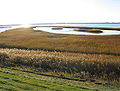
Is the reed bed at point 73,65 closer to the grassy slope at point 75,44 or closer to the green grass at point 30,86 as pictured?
the green grass at point 30,86

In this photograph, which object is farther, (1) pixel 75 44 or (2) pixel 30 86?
(1) pixel 75 44

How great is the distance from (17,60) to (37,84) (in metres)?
7.86

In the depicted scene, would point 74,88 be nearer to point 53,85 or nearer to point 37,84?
point 53,85

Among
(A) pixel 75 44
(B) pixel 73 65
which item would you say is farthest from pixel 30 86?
(A) pixel 75 44

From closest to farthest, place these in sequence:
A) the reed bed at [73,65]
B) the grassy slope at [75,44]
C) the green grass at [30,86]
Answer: the green grass at [30,86]
the reed bed at [73,65]
the grassy slope at [75,44]

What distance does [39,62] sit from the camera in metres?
14.9

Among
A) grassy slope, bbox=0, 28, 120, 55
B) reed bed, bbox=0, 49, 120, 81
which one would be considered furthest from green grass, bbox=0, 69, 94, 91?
grassy slope, bbox=0, 28, 120, 55

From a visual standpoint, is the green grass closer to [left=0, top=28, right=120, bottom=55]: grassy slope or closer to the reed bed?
the reed bed

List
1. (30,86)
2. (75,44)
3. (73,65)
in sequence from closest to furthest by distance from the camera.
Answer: (30,86), (73,65), (75,44)

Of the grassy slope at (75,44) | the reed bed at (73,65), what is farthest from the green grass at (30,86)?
the grassy slope at (75,44)

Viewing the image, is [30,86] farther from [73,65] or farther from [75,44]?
[75,44]

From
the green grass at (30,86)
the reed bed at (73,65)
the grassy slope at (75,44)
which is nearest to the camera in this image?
the green grass at (30,86)

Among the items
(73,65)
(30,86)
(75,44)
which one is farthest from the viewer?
(75,44)

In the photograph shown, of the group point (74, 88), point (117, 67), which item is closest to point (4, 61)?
point (74, 88)
